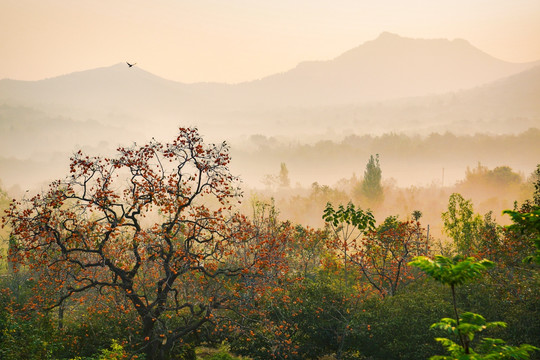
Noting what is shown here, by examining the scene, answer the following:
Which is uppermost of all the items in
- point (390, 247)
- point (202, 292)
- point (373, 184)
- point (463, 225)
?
point (373, 184)

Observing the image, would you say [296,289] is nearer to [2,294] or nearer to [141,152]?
[141,152]

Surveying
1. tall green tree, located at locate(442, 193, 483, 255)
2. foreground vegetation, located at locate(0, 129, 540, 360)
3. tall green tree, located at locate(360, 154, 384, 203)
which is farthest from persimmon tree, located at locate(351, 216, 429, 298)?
tall green tree, located at locate(360, 154, 384, 203)

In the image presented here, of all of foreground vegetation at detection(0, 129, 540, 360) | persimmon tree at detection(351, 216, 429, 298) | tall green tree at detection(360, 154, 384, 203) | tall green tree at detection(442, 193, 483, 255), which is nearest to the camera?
foreground vegetation at detection(0, 129, 540, 360)

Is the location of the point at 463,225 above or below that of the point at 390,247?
above

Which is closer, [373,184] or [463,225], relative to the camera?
[463,225]

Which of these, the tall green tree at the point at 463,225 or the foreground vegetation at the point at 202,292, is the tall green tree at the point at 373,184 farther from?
the foreground vegetation at the point at 202,292

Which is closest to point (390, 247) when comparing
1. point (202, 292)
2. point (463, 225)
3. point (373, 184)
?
point (202, 292)

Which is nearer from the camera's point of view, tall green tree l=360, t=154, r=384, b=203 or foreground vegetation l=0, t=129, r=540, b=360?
foreground vegetation l=0, t=129, r=540, b=360

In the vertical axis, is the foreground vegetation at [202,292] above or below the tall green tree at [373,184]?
below

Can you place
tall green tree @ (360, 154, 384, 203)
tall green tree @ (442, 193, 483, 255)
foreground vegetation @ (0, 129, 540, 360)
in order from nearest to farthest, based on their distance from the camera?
foreground vegetation @ (0, 129, 540, 360) < tall green tree @ (442, 193, 483, 255) < tall green tree @ (360, 154, 384, 203)

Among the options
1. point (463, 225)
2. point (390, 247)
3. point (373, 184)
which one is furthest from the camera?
point (373, 184)

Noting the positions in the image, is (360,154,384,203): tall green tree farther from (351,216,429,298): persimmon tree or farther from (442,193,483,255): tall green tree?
(351,216,429,298): persimmon tree

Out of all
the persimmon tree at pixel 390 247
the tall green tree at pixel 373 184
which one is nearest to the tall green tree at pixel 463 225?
the persimmon tree at pixel 390 247

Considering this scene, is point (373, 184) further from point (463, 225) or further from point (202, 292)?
point (202, 292)
